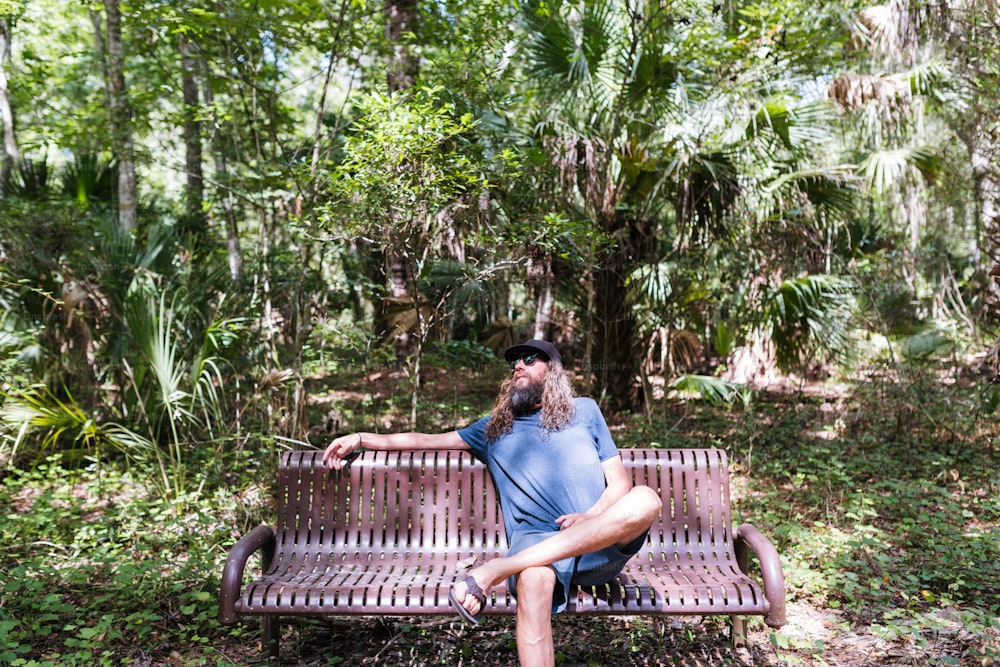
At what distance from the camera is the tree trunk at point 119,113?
21.0 ft

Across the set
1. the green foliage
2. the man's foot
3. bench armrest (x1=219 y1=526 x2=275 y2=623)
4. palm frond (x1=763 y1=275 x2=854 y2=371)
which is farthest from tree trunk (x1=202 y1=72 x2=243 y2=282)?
palm frond (x1=763 y1=275 x2=854 y2=371)

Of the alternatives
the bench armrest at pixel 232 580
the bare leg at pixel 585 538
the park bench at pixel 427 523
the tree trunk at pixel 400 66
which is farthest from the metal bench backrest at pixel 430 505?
the tree trunk at pixel 400 66

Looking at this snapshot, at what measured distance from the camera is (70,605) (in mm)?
3688

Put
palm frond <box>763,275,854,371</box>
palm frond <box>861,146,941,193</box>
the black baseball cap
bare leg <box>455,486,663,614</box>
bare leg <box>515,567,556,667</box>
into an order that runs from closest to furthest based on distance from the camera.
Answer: bare leg <box>515,567,556,667</box> < bare leg <box>455,486,663,614</box> < the black baseball cap < palm frond <box>763,275,854,371</box> < palm frond <box>861,146,941,193</box>

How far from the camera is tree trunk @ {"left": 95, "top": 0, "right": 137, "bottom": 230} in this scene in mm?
6387

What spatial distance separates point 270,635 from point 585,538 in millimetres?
1572

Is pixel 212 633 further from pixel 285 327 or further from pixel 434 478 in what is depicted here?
pixel 285 327

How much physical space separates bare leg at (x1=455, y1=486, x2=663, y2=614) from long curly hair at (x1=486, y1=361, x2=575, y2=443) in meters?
0.59

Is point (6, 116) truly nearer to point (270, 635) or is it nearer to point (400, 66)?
point (400, 66)

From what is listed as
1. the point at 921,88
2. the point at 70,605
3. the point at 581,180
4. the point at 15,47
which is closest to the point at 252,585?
the point at 70,605

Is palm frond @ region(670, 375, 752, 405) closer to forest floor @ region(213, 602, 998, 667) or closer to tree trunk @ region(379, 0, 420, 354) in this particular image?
tree trunk @ region(379, 0, 420, 354)

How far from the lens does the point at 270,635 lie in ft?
10.8

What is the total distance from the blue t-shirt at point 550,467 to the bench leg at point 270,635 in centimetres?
113

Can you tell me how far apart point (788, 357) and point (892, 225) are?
5550mm
